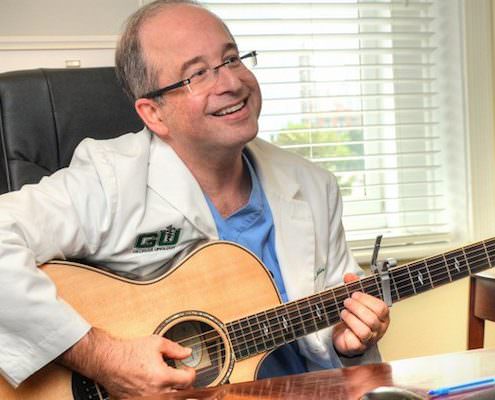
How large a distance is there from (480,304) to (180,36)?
3.25 feet

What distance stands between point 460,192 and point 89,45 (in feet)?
4.25

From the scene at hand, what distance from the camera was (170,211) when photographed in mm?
1316

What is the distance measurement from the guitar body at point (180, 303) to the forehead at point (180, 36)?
0.41 m

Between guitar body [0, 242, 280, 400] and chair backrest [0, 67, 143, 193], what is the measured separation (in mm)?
314

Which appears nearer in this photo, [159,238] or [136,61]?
[159,238]

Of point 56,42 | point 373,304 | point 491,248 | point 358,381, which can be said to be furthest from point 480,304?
point 56,42

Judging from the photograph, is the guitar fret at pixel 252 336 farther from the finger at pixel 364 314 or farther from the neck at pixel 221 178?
the neck at pixel 221 178

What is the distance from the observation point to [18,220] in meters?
1.16

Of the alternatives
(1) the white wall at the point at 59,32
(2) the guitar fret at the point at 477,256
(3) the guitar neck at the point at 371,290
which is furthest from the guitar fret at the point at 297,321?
(1) the white wall at the point at 59,32

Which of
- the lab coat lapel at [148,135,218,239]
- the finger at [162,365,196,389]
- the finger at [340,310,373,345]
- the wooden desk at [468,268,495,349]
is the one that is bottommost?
the wooden desk at [468,268,495,349]

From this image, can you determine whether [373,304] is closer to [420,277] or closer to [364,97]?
[420,277]

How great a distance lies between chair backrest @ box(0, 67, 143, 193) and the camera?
4.46 feet

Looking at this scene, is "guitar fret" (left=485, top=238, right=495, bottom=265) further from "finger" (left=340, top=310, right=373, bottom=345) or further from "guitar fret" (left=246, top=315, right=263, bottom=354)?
"guitar fret" (left=246, top=315, right=263, bottom=354)

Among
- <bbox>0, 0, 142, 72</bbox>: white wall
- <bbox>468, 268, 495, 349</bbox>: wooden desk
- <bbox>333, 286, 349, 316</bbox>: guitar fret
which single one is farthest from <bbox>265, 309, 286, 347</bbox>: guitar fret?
<bbox>0, 0, 142, 72</bbox>: white wall
